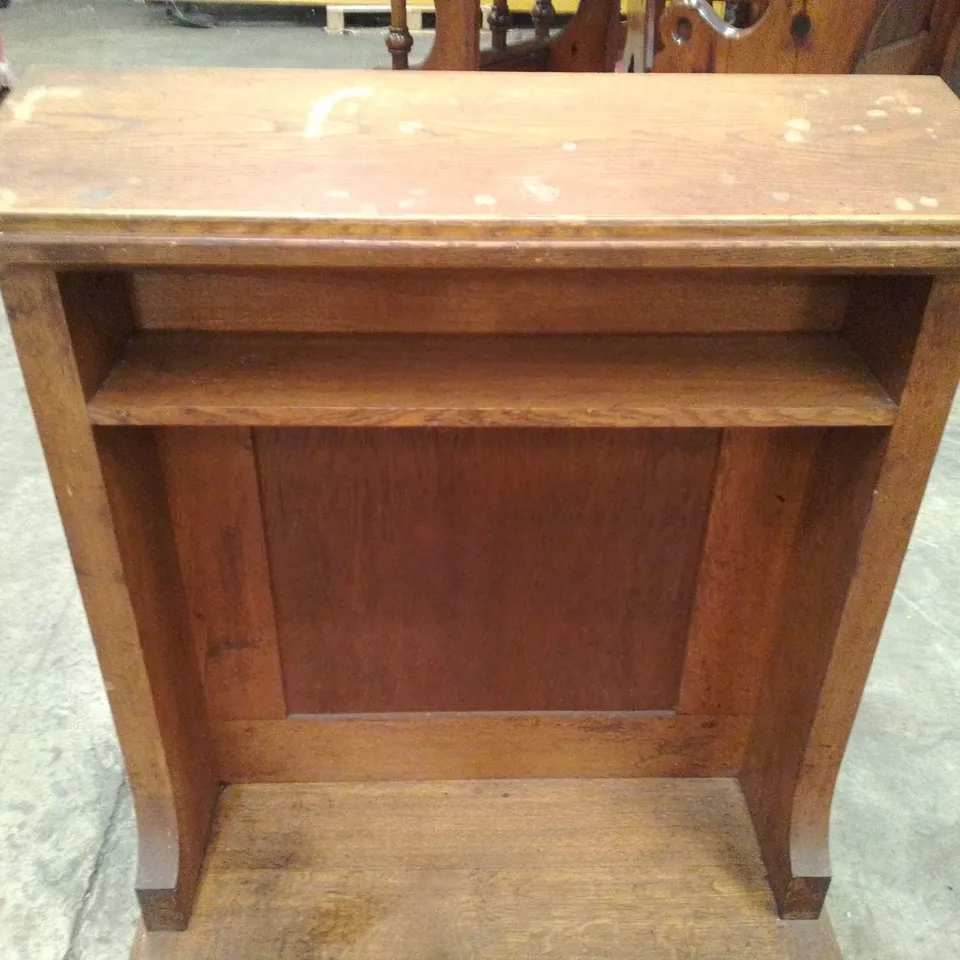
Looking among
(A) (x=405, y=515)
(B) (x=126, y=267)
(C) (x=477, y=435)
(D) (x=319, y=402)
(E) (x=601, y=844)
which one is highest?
(B) (x=126, y=267)

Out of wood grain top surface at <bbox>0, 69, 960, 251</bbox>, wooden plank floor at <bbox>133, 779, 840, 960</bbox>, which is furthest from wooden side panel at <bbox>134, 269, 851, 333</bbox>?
wooden plank floor at <bbox>133, 779, 840, 960</bbox>

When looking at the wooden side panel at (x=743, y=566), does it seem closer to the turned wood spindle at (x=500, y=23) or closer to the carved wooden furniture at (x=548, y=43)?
the carved wooden furniture at (x=548, y=43)

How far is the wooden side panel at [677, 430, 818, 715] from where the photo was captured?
47.6 inches

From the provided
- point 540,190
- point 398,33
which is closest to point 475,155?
point 540,190

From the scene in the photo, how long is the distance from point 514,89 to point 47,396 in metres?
0.58

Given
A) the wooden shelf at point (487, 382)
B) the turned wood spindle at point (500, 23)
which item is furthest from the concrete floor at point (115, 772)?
the turned wood spindle at point (500, 23)

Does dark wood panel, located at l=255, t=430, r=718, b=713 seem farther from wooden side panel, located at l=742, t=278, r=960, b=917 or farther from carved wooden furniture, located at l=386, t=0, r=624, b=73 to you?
carved wooden furniture, located at l=386, t=0, r=624, b=73

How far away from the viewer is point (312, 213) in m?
0.80

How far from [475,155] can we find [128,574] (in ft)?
1.88

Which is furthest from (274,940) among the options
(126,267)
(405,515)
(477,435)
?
(126,267)

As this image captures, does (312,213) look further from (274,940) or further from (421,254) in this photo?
(274,940)

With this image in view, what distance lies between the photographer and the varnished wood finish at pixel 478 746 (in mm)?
1431

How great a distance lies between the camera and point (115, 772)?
158 centimetres

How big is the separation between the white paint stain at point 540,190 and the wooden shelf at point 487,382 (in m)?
0.20
